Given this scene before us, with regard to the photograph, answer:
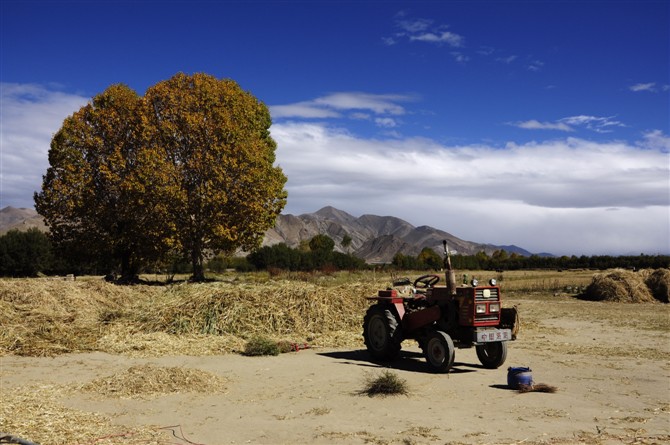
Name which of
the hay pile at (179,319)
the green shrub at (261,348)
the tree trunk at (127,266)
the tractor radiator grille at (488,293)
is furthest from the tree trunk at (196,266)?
the tractor radiator grille at (488,293)

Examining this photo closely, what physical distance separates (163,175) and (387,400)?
71.8 ft

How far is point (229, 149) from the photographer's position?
29.0m

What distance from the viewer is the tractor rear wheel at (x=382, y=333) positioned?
12.3 m

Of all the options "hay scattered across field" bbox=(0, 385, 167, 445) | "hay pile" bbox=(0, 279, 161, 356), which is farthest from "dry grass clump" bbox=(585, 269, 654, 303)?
"hay scattered across field" bbox=(0, 385, 167, 445)

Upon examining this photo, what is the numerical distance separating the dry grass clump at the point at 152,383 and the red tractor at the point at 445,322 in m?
3.98

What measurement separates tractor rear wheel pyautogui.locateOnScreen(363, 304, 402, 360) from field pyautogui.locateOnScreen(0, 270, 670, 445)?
45cm

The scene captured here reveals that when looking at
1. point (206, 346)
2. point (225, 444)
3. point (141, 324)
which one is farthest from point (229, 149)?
point (225, 444)

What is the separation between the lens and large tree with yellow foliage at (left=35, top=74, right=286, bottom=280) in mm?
28828

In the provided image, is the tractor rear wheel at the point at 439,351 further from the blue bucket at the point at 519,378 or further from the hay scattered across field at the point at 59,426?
the hay scattered across field at the point at 59,426

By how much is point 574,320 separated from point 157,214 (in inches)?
800

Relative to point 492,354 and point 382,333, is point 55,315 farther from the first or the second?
point 492,354

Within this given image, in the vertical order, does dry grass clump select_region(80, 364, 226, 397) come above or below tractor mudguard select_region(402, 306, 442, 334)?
below

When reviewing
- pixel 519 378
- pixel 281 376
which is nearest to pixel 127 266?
pixel 281 376

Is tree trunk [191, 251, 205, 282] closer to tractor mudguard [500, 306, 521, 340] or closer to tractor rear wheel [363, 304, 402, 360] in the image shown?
tractor rear wheel [363, 304, 402, 360]
